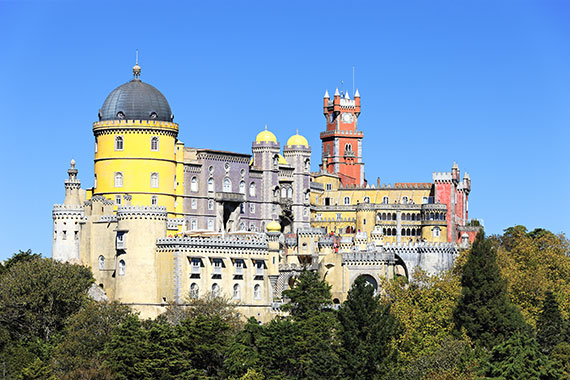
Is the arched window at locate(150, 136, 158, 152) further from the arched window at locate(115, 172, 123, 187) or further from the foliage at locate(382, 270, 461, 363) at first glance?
the foliage at locate(382, 270, 461, 363)

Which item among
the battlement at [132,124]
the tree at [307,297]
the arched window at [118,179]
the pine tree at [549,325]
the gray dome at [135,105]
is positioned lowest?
the pine tree at [549,325]

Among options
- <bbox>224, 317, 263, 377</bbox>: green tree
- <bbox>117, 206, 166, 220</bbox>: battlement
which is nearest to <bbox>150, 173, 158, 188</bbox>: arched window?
<bbox>117, 206, 166, 220</bbox>: battlement

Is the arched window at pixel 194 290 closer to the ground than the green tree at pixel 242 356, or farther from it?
farther from it

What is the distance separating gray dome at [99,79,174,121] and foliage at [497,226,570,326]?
110 feet

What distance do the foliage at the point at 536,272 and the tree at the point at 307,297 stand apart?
16.9m

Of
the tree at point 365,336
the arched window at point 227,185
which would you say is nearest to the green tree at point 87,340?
the tree at point 365,336

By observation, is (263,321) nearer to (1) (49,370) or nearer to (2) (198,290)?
(2) (198,290)

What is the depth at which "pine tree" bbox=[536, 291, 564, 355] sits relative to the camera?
10325 centimetres

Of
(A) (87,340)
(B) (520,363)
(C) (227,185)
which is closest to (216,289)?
(A) (87,340)

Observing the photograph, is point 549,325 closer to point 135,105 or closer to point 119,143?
point 119,143

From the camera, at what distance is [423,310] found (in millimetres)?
109000

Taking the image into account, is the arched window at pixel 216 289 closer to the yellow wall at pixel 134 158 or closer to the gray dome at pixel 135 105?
the yellow wall at pixel 134 158

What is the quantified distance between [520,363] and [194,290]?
32892 mm

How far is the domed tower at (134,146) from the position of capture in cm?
12031
